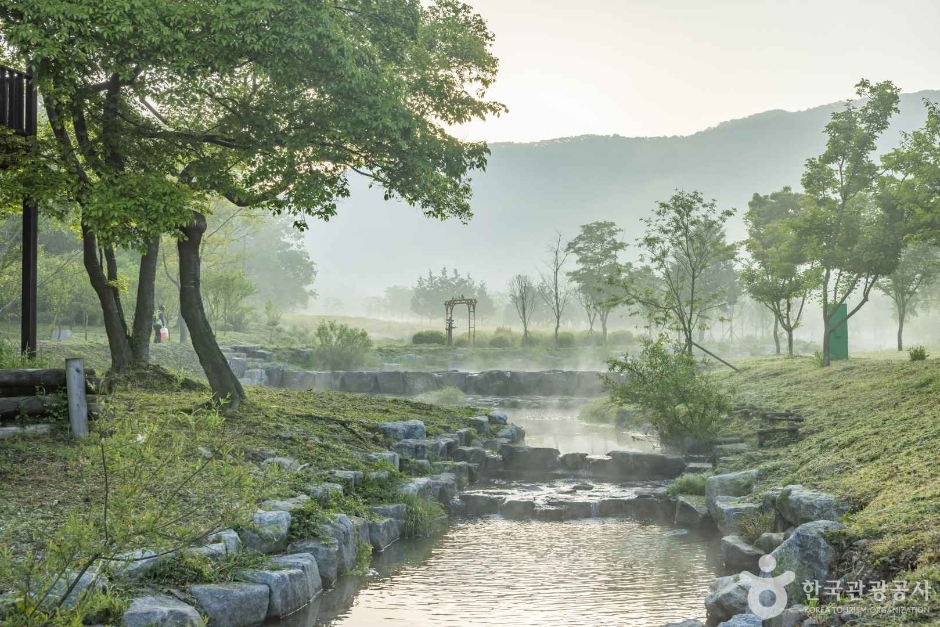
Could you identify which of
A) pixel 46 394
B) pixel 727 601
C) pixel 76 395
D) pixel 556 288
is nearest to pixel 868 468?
pixel 727 601

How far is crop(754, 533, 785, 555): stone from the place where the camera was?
8100 mm

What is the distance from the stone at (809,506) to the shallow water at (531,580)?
1.03 metres

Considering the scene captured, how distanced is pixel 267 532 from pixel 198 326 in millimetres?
5982

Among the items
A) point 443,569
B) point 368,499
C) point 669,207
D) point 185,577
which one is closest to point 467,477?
point 368,499

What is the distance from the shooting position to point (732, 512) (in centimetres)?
951

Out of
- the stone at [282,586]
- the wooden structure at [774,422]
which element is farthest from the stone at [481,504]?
the stone at [282,586]

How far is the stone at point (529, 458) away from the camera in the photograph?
50.0ft

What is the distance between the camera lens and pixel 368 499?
10.3 m

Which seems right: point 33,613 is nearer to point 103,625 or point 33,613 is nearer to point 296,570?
point 103,625

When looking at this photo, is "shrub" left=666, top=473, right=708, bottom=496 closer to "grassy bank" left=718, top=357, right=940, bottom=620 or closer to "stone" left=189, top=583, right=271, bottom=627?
"grassy bank" left=718, top=357, right=940, bottom=620

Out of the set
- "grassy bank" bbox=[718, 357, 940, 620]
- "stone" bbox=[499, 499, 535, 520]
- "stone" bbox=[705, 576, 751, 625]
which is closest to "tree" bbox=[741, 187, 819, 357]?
"grassy bank" bbox=[718, 357, 940, 620]

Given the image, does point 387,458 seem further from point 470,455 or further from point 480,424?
point 480,424

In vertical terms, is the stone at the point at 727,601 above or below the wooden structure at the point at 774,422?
below

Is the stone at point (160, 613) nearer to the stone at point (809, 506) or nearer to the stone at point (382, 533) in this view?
the stone at point (382, 533)
